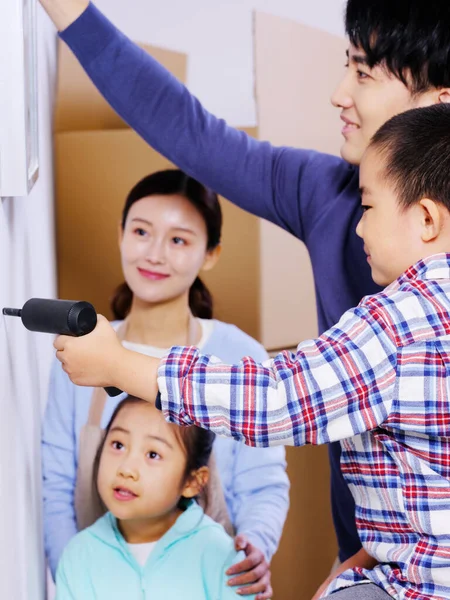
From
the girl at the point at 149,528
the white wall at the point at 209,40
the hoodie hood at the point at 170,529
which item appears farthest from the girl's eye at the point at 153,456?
the white wall at the point at 209,40

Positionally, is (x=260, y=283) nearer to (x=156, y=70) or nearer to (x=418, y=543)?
(x=156, y=70)

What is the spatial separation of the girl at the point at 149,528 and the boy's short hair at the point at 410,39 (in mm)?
656

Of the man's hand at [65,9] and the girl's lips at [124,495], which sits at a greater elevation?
the man's hand at [65,9]

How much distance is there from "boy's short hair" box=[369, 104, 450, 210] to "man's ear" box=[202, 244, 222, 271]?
72 cm

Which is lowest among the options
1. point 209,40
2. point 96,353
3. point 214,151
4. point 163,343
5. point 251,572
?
point 251,572

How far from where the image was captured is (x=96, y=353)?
2.80 ft

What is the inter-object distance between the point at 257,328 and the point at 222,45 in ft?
2.51

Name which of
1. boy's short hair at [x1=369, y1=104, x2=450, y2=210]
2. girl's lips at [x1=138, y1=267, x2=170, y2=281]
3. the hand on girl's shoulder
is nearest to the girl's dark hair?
girl's lips at [x1=138, y1=267, x2=170, y2=281]

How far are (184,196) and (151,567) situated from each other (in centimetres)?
70

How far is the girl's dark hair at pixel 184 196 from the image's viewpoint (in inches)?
63.0

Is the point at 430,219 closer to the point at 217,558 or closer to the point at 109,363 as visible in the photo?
the point at 109,363

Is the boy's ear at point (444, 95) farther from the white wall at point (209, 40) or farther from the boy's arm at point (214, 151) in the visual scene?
the white wall at point (209, 40)

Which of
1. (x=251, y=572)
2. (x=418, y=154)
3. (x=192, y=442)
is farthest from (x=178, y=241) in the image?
(x=418, y=154)

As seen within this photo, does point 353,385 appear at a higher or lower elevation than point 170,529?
higher
